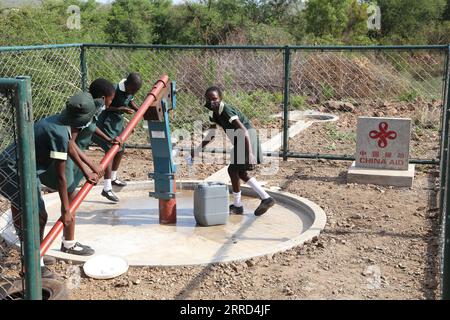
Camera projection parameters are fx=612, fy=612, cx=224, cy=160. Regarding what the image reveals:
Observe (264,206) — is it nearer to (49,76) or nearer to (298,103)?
(49,76)

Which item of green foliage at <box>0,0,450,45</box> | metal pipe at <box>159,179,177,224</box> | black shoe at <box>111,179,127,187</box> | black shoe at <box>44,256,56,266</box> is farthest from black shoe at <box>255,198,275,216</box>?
green foliage at <box>0,0,450,45</box>

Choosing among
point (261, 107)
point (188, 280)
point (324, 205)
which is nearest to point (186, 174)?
point (324, 205)

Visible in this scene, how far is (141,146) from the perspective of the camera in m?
9.90

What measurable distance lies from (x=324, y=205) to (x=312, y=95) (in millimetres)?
11357

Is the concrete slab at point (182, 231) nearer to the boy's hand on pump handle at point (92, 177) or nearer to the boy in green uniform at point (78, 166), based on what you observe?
the boy in green uniform at point (78, 166)

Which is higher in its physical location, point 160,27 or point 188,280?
point 160,27

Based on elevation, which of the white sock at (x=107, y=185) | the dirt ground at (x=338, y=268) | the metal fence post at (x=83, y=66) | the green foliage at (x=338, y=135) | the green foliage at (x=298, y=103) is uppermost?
the metal fence post at (x=83, y=66)

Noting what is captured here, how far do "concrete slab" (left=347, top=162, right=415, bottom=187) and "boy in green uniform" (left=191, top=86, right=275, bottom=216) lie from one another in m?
1.70

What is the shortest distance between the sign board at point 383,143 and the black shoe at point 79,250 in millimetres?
4135

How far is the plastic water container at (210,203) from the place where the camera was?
6.27 metres

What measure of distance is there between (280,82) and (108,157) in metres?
12.7

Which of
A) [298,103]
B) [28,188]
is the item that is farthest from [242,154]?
[298,103]

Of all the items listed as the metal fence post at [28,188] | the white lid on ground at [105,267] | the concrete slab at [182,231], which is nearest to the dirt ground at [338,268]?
the white lid on ground at [105,267]
